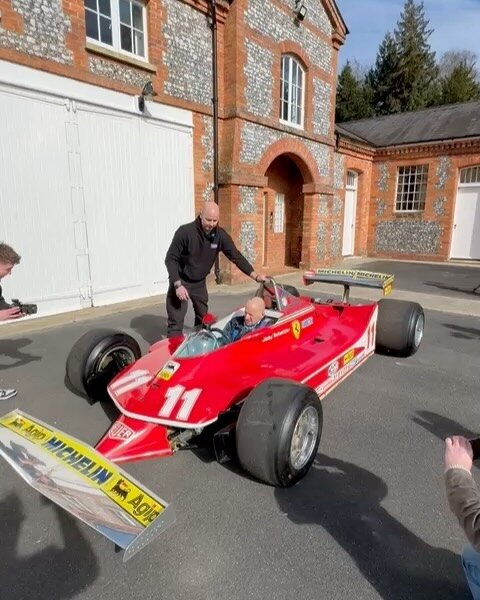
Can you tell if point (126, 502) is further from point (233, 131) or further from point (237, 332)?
point (233, 131)

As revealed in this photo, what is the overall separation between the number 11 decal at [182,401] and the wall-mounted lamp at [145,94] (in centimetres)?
697

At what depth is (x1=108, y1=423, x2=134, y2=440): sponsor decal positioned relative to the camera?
9.01ft

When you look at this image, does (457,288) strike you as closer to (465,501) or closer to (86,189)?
(86,189)

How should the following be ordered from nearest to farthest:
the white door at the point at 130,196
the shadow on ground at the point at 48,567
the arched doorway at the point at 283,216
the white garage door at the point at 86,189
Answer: the shadow on ground at the point at 48,567 < the white garage door at the point at 86,189 < the white door at the point at 130,196 < the arched doorway at the point at 283,216

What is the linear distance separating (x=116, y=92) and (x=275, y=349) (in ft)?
21.5

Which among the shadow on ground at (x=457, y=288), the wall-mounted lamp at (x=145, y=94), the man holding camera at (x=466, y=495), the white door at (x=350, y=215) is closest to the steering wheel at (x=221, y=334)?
the man holding camera at (x=466, y=495)

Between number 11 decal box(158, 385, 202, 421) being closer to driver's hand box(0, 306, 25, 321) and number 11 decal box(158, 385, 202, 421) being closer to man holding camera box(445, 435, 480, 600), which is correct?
A: man holding camera box(445, 435, 480, 600)

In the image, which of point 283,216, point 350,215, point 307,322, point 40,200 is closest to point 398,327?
point 307,322

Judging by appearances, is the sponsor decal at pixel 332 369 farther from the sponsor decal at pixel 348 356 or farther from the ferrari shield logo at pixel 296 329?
the ferrari shield logo at pixel 296 329

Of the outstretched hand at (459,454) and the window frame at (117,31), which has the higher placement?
the window frame at (117,31)

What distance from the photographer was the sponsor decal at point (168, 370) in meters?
3.01

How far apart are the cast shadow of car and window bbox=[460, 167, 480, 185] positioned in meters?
15.8

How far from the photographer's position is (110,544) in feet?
7.41

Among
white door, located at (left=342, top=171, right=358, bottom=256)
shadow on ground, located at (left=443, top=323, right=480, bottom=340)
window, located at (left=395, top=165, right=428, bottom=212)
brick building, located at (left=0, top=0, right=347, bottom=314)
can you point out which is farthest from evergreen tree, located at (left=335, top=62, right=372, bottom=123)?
shadow on ground, located at (left=443, top=323, right=480, bottom=340)
